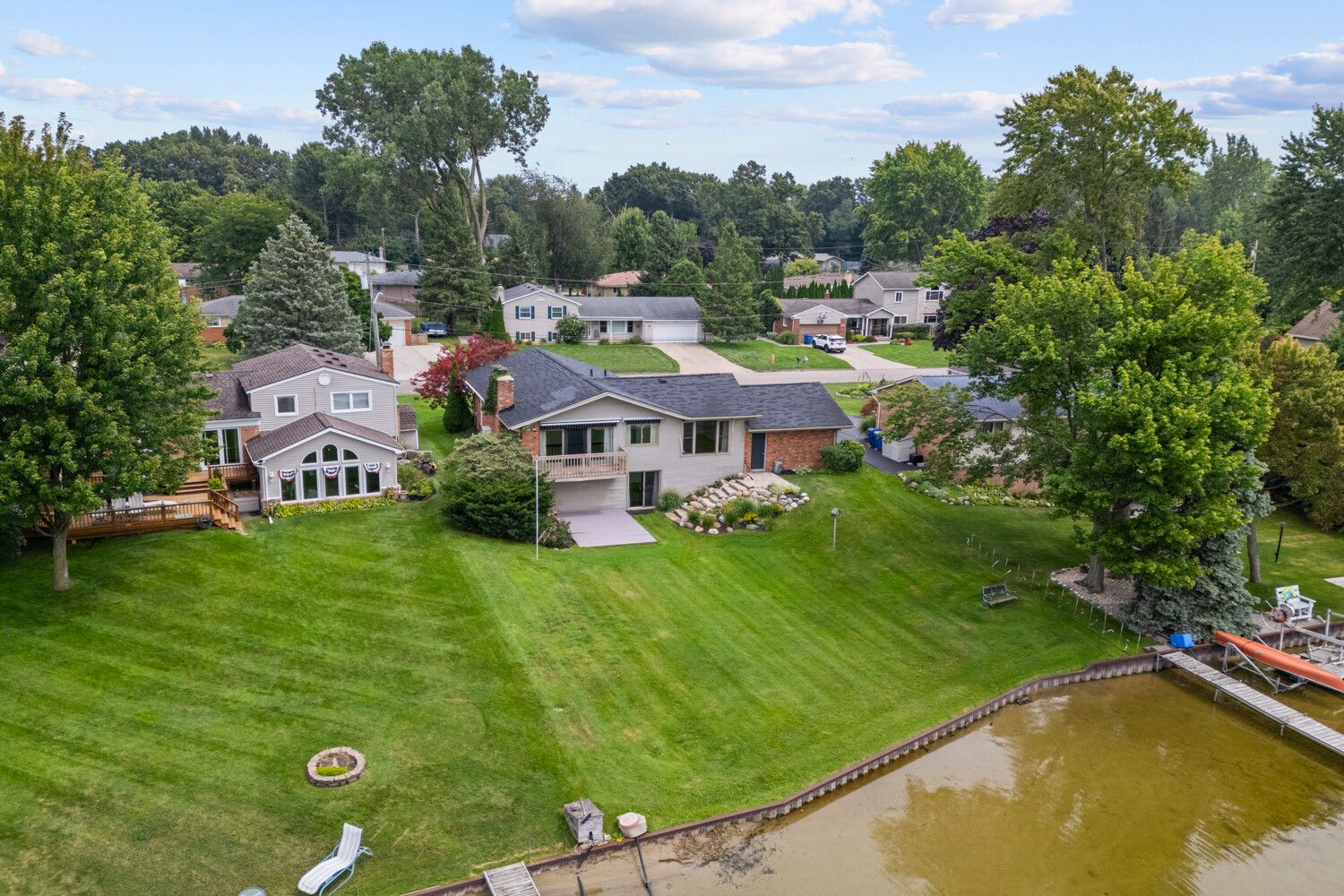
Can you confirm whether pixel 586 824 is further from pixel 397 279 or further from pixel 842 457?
pixel 397 279

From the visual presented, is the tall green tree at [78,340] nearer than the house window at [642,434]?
Yes

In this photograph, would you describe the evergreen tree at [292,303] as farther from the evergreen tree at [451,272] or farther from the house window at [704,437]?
the house window at [704,437]

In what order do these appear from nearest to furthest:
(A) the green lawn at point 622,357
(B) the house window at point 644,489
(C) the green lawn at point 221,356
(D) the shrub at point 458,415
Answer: (B) the house window at point 644,489 < (D) the shrub at point 458,415 < (C) the green lawn at point 221,356 < (A) the green lawn at point 622,357

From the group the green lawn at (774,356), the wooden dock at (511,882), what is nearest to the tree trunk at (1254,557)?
the wooden dock at (511,882)

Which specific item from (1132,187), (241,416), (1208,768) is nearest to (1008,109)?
(1132,187)

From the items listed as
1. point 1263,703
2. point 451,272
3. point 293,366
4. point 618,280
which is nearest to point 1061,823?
point 1263,703

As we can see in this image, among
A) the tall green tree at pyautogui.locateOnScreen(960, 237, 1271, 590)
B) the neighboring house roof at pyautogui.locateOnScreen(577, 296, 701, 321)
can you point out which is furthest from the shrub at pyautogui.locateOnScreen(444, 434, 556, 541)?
the neighboring house roof at pyautogui.locateOnScreen(577, 296, 701, 321)
